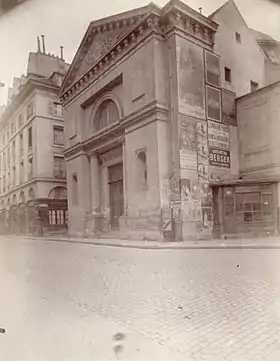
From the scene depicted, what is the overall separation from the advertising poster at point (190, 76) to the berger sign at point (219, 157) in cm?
9

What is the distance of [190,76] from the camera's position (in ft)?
2.65

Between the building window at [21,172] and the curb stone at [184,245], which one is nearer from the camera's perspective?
the curb stone at [184,245]

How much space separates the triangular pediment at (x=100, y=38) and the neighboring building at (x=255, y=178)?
0.28 meters

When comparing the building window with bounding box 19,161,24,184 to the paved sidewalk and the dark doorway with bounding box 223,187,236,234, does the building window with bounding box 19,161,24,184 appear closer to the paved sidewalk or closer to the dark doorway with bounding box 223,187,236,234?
the paved sidewalk

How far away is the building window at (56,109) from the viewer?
89cm

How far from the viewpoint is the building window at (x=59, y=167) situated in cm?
88

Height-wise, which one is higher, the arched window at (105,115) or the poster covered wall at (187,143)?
the arched window at (105,115)

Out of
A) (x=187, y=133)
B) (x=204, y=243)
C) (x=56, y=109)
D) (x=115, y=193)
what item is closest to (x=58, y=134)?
(x=56, y=109)

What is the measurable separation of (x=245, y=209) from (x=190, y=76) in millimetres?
300

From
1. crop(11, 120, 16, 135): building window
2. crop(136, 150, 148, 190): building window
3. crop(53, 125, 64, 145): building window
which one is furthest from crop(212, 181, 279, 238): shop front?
crop(11, 120, 16, 135): building window

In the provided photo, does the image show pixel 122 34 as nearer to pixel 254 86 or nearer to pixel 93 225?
pixel 254 86

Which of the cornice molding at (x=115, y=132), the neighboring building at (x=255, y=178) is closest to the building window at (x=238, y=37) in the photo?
the neighboring building at (x=255, y=178)

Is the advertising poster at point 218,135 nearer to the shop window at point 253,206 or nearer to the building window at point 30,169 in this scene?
the shop window at point 253,206

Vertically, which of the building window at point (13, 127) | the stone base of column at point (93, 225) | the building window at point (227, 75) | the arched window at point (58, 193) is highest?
the building window at point (227, 75)
